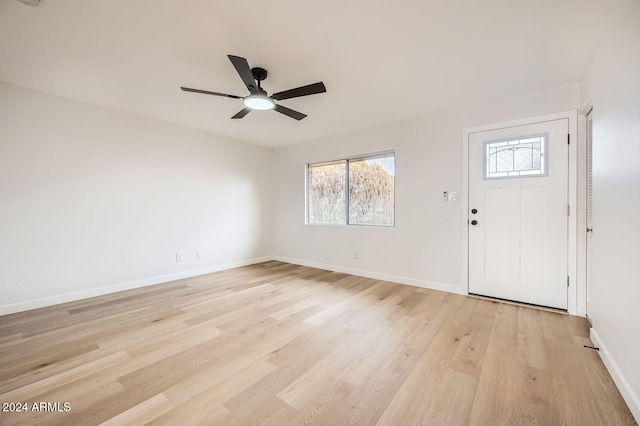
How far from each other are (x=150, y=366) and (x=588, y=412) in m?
2.76

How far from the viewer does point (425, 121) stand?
11.5 ft

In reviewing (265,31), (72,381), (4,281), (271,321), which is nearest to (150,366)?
(72,381)

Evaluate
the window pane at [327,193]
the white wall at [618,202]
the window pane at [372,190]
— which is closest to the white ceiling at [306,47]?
the white wall at [618,202]

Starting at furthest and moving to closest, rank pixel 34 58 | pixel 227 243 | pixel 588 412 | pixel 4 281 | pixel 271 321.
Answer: pixel 227 243, pixel 4 281, pixel 271 321, pixel 34 58, pixel 588 412

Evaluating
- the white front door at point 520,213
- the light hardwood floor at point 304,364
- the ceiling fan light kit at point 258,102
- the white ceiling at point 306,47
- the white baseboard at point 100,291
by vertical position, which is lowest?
the light hardwood floor at point 304,364

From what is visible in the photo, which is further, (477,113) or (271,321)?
(477,113)

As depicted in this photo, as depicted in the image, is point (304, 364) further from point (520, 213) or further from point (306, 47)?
point (520, 213)

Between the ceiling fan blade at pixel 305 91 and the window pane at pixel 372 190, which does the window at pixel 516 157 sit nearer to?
the window pane at pixel 372 190

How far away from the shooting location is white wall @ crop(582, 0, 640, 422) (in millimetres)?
1385

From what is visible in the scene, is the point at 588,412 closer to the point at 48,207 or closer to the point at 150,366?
the point at 150,366

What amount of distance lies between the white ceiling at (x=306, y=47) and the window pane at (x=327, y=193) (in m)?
1.67

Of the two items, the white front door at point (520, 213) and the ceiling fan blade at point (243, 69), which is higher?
the ceiling fan blade at point (243, 69)

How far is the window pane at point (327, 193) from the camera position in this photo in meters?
4.62

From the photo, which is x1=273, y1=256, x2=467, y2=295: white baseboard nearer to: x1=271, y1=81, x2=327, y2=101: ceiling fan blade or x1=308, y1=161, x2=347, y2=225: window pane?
x1=308, y1=161, x2=347, y2=225: window pane
